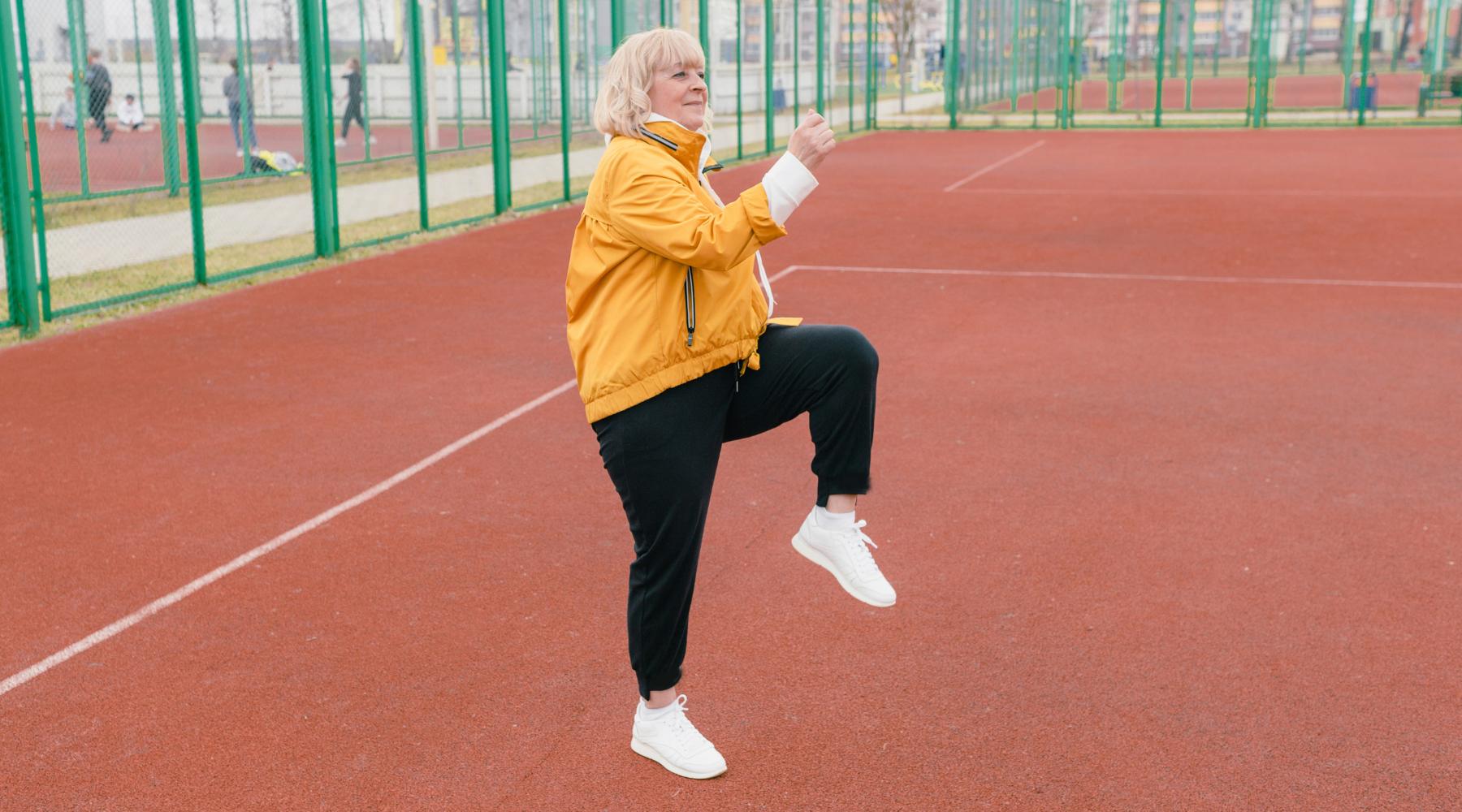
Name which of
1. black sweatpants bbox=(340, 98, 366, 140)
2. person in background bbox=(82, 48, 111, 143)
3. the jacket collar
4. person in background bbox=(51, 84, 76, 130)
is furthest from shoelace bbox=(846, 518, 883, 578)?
black sweatpants bbox=(340, 98, 366, 140)

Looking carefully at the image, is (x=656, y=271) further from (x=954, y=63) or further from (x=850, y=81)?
(x=954, y=63)

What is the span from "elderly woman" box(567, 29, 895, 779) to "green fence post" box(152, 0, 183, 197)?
1154cm

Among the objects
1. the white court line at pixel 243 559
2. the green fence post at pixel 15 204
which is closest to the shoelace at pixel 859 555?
the white court line at pixel 243 559

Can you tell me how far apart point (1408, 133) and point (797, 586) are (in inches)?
1077

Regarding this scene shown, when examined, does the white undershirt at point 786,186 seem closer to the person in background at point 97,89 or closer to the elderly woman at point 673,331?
the elderly woman at point 673,331

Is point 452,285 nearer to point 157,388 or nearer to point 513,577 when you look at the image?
point 157,388

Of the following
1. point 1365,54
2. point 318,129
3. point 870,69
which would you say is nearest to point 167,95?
point 318,129

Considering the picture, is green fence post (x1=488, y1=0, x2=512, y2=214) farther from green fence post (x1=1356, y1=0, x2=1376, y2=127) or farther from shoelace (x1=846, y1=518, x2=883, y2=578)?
green fence post (x1=1356, y1=0, x2=1376, y2=127)

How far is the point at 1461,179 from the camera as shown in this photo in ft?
63.6

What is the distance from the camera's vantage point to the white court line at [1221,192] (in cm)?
1791

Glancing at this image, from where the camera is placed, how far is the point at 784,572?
539cm

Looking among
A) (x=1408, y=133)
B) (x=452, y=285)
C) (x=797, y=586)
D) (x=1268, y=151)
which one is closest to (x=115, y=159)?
(x=452, y=285)

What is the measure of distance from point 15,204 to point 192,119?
211cm

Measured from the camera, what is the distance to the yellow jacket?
322cm
